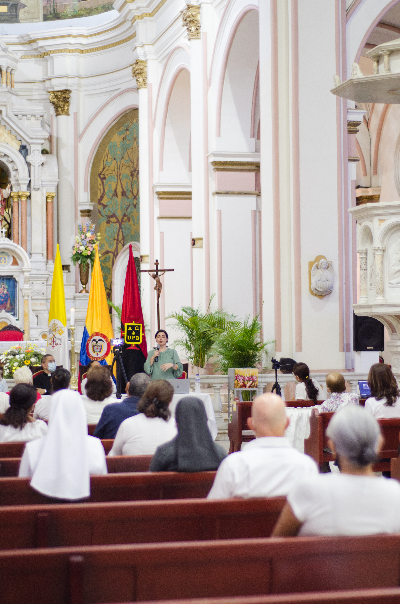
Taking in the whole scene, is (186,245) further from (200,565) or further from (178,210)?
(200,565)

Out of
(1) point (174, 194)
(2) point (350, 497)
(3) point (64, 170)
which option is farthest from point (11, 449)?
(3) point (64, 170)

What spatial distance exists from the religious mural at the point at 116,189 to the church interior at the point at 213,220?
6 centimetres

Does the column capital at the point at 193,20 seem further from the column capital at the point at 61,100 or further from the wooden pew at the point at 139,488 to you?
the wooden pew at the point at 139,488

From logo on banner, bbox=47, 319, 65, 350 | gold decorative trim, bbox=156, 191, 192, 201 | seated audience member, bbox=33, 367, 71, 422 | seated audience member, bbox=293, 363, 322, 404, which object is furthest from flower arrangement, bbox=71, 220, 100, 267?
seated audience member, bbox=33, 367, 71, 422

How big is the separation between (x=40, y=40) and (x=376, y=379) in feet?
45.9

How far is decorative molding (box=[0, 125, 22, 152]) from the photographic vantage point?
1659 centimetres

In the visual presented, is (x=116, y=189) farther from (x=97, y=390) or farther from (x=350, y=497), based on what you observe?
(x=350, y=497)

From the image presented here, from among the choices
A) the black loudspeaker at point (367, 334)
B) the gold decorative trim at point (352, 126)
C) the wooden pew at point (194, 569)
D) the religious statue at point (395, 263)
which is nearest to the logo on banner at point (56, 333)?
the black loudspeaker at point (367, 334)

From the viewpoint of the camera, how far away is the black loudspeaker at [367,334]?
29.8 ft

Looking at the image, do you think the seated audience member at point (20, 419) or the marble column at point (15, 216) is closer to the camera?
the seated audience member at point (20, 419)

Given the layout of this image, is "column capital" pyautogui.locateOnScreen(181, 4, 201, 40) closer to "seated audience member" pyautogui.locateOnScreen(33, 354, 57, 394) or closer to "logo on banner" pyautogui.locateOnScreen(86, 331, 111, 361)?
"logo on banner" pyautogui.locateOnScreen(86, 331, 111, 361)

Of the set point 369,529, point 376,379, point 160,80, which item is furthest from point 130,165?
point 369,529

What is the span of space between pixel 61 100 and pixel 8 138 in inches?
64.2

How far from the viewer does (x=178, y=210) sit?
15.1 meters
